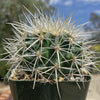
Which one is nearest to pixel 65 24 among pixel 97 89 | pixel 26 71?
pixel 26 71

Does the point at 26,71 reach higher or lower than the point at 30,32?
lower

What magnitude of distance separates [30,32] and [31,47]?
0.20ft

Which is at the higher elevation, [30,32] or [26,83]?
[30,32]

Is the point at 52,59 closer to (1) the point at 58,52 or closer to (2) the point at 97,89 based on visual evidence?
(1) the point at 58,52

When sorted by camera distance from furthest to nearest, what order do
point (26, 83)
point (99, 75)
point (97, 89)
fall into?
point (99, 75) → point (97, 89) → point (26, 83)

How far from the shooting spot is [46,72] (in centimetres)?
43

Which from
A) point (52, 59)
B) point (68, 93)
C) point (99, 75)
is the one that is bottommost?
point (99, 75)

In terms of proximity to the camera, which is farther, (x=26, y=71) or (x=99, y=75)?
(x=99, y=75)

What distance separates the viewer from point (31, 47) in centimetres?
44

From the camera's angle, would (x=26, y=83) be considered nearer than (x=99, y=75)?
Yes

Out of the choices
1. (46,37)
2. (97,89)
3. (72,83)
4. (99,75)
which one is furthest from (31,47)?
(99,75)

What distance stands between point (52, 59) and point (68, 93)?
0.10 metres

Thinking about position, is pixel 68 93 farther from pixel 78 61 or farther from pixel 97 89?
Result: pixel 97 89

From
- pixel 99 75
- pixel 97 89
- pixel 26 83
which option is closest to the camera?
pixel 26 83
